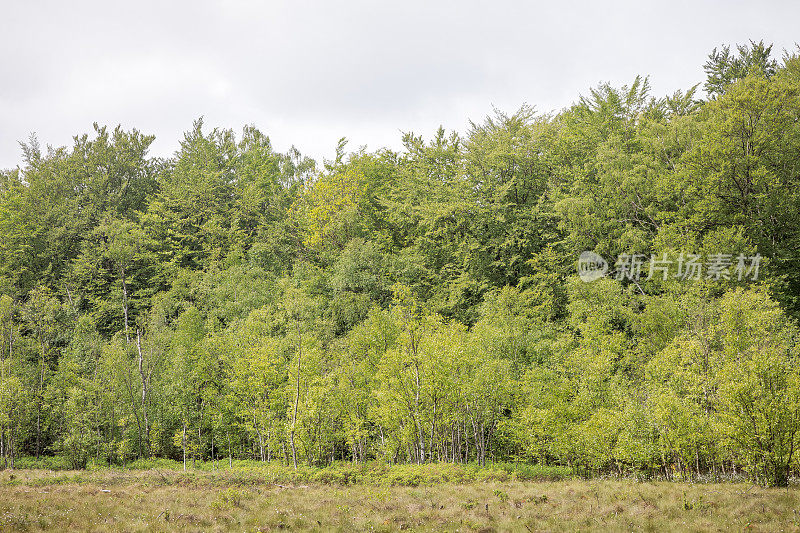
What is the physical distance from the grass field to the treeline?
401 centimetres

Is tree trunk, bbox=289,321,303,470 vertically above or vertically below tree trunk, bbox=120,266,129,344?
below

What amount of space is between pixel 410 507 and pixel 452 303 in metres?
29.7

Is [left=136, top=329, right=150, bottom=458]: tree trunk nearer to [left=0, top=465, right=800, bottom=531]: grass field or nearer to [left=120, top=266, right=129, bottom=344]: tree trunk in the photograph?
[left=120, top=266, right=129, bottom=344]: tree trunk

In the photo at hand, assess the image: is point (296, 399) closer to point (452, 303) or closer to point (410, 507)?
point (410, 507)

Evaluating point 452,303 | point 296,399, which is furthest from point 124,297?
point 452,303

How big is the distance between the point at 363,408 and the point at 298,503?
48.2 ft

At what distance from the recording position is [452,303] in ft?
164

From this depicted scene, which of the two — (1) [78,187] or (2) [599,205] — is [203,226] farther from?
(2) [599,205]

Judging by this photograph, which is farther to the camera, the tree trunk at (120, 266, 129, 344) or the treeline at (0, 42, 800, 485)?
the tree trunk at (120, 266, 129, 344)

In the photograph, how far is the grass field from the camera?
59.7ft

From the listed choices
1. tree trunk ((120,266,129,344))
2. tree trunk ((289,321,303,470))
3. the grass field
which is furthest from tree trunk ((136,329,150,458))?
the grass field

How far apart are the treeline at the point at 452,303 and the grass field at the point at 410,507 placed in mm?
4007

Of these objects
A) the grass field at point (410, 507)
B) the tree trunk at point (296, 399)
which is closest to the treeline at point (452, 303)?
the tree trunk at point (296, 399)

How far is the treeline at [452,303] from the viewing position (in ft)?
95.5
